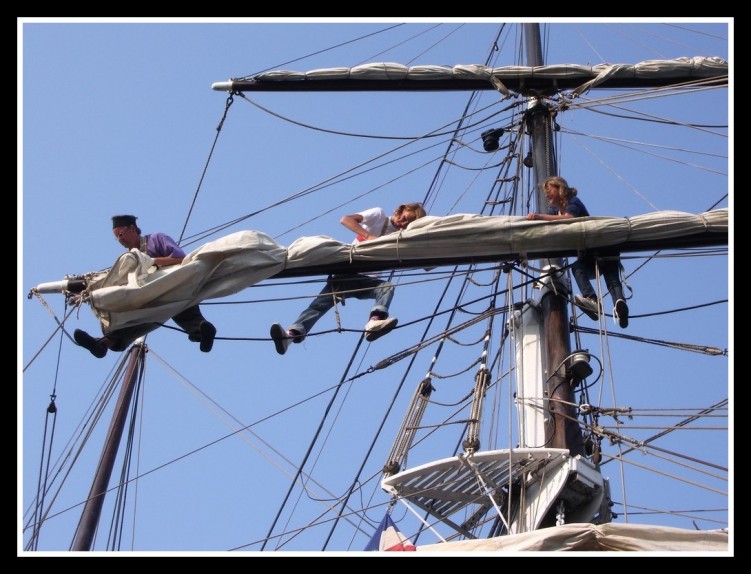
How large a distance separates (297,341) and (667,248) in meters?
2.77

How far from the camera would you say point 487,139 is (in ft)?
44.5

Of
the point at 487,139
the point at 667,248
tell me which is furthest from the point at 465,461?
the point at 487,139

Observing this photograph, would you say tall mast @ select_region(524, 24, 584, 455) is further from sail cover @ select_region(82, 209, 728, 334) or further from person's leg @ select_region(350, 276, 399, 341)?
person's leg @ select_region(350, 276, 399, 341)

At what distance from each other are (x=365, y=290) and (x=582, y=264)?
5.11 ft

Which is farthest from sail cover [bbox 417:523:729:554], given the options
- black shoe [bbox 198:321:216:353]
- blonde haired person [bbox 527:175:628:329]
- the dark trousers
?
the dark trousers

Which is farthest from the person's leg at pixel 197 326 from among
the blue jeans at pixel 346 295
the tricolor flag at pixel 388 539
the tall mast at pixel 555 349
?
the tall mast at pixel 555 349

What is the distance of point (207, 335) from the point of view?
1004 centimetres

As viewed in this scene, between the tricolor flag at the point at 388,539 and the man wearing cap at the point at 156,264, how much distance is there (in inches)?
64.7

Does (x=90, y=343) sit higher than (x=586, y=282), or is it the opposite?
(x=586, y=282)

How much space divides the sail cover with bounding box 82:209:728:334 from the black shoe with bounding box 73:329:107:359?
19.3 inches

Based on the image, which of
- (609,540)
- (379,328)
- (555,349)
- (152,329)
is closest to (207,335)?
(152,329)

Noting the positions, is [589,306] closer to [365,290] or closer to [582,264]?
[582,264]

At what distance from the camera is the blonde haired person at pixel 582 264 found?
34.7 ft

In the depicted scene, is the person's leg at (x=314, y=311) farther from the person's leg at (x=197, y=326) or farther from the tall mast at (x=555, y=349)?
the tall mast at (x=555, y=349)
